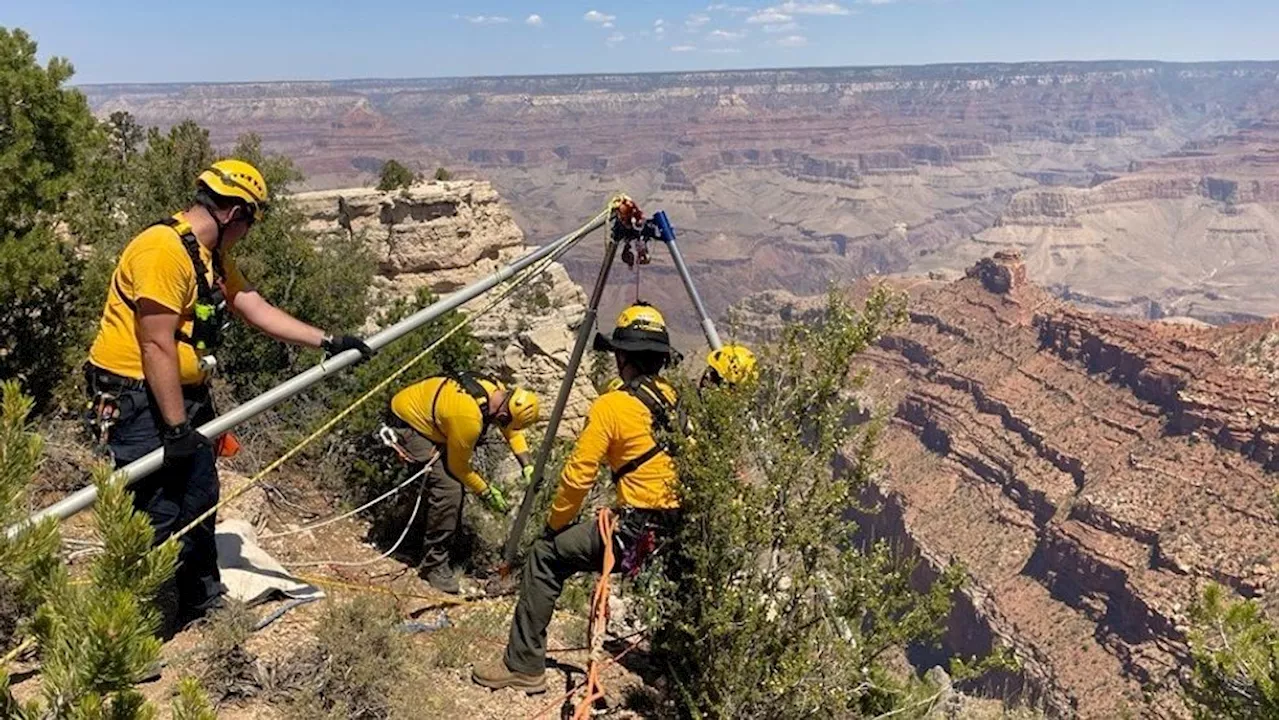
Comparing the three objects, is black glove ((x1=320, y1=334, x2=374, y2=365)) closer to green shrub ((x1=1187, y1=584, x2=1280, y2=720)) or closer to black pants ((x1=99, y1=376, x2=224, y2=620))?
black pants ((x1=99, y1=376, x2=224, y2=620))

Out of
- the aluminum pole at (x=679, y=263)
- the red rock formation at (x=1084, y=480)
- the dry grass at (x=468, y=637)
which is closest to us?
the dry grass at (x=468, y=637)

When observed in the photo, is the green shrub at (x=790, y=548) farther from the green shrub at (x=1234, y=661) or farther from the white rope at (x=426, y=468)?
the green shrub at (x=1234, y=661)

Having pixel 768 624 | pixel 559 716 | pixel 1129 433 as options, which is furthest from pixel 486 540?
pixel 1129 433

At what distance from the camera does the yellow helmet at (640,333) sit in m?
5.10

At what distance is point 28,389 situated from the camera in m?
8.68

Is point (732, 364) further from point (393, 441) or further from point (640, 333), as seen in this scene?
point (393, 441)

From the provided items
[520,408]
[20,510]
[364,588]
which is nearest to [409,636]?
[364,588]

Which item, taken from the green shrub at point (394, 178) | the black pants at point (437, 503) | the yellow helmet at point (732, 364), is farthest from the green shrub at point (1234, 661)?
the green shrub at point (394, 178)

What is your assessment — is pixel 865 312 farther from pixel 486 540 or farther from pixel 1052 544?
pixel 1052 544

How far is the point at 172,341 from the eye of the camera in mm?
4008

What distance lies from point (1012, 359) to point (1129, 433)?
60.7 ft

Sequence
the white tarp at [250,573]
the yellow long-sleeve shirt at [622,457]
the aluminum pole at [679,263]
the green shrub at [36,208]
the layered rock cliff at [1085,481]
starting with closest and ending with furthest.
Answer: the yellow long-sleeve shirt at [622,457] < the white tarp at [250,573] < the aluminum pole at [679,263] < the green shrub at [36,208] < the layered rock cliff at [1085,481]

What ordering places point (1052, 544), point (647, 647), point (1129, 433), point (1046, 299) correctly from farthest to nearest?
1. point (1046, 299)
2. point (1129, 433)
3. point (1052, 544)
4. point (647, 647)

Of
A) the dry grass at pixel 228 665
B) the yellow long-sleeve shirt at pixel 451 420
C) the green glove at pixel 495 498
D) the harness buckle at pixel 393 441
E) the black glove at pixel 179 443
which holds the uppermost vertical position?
the black glove at pixel 179 443
